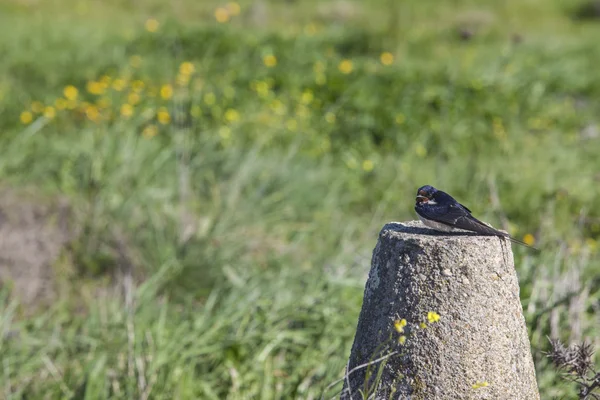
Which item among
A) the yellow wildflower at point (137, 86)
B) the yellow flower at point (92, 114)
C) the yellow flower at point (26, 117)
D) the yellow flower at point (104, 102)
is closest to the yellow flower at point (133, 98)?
the yellow wildflower at point (137, 86)

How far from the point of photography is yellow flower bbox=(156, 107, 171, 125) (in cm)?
632

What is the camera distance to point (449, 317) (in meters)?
2.11

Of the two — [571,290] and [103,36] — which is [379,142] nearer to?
[571,290]

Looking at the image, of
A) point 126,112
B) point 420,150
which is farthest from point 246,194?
point 420,150

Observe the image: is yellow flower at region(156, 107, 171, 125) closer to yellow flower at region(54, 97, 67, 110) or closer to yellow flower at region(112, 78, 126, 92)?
yellow flower at region(112, 78, 126, 92)

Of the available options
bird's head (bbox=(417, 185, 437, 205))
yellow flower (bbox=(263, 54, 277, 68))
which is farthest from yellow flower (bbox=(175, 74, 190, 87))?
bird's head (bbox=(417, 185, 437, 205))

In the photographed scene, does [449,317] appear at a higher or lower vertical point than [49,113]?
lower

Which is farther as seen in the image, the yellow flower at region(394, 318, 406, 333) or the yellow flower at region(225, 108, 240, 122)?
the yellow flower at region(225, 108, 240, 122)

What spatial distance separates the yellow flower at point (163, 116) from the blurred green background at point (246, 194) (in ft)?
0.12

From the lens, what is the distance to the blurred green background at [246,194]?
3.60m

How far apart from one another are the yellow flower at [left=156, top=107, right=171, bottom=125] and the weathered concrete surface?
4339mm

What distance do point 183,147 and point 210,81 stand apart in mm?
2706

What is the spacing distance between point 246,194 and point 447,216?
3289 mm

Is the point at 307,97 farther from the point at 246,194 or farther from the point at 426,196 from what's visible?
the point at 426,196
